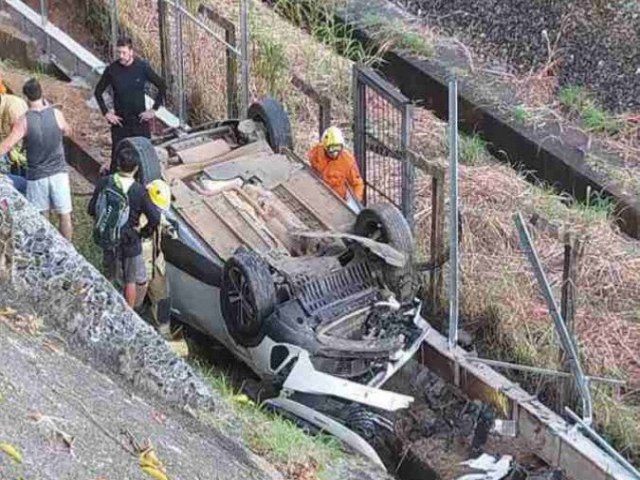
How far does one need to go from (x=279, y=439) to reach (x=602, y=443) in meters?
1.96

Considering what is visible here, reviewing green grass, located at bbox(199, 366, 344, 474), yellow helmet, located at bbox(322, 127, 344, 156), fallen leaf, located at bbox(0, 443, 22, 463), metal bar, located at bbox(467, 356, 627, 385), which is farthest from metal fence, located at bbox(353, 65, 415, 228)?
fallen leaf, located at bbox(0, 443, 22, 463)

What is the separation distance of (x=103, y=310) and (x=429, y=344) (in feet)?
9.33

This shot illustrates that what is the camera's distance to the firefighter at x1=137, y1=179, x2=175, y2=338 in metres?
9.07

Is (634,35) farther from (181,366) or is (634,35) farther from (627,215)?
(181,366)

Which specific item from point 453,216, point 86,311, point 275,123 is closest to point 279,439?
point 86,311

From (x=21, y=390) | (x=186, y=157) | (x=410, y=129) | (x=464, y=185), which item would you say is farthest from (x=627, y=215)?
(x=21, y=390)

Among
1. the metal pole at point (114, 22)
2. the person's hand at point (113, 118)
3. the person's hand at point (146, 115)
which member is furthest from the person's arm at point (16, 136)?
the metal pole at point (114, 22)

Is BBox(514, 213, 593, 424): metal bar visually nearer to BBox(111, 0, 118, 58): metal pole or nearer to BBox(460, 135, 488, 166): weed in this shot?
BBox(460, 135, 488, 166): weed

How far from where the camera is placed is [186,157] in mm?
9969

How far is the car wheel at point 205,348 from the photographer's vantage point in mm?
9422

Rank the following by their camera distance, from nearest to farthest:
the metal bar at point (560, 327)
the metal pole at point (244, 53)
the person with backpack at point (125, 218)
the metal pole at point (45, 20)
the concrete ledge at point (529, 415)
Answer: the concrete ledge at point (529, 415)
the metal bar at point (560, 327)
the person with backpack at point (125, 218)
the metal pole at point (244, 53)
the metal pole at point (45, 20)

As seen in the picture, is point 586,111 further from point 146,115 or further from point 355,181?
point 146,115

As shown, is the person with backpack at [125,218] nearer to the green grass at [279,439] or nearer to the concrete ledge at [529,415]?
the green grass at [279,439]

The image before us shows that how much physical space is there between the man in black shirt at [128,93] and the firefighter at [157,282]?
1631 millimetres
